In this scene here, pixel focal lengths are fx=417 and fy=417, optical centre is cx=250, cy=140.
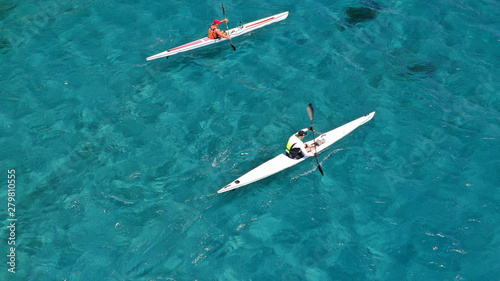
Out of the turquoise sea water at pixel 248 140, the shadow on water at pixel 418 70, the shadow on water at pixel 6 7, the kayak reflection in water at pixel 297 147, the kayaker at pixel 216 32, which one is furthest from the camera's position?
the shadow on water at pixel 6 7

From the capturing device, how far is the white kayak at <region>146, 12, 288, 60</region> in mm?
22688

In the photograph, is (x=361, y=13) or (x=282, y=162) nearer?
(x=282, y=162)

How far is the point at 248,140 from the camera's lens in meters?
19.1

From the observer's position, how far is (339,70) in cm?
2248

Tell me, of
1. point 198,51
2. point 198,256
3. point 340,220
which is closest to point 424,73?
point 340,220

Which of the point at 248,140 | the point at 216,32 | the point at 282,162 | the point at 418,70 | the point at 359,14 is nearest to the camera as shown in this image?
the point at 282,162

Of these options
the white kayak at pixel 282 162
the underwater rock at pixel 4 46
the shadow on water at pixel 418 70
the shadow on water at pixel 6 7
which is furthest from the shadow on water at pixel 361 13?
the shadow on water at pixel 6 7

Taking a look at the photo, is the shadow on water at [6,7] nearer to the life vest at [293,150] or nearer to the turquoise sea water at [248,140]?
the turquoise sea water at [248,140]

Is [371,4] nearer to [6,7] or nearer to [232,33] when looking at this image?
[232,33]

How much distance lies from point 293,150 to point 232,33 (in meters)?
9.73

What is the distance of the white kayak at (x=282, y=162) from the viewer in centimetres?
1691

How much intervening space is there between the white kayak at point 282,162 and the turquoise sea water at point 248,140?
502mm

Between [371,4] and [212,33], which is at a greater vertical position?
[212,33]

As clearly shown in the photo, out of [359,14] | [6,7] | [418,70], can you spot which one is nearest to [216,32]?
[359,14]
